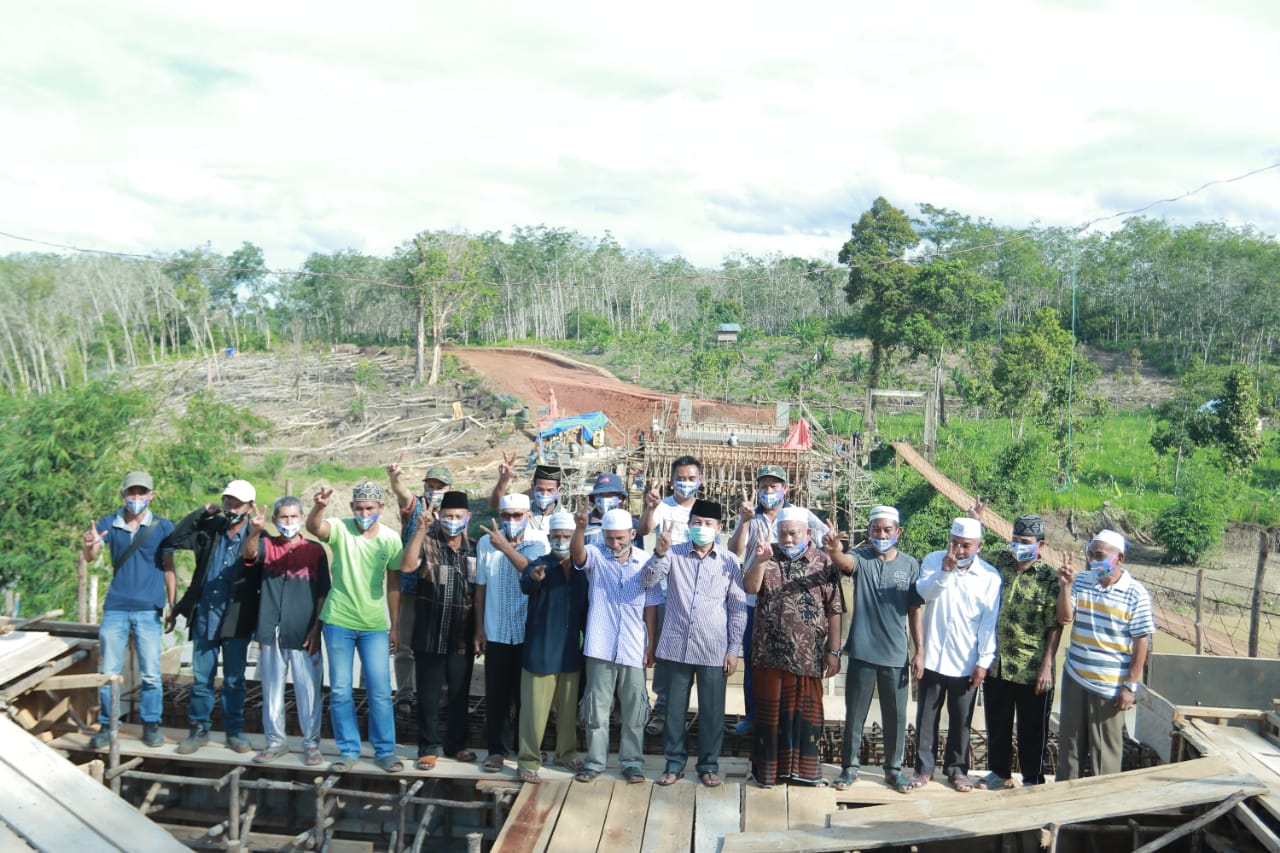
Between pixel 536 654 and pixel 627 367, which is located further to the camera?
pixel 627 367

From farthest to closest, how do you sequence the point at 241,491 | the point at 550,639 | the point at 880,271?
1. the point at 880,271
2. the point at 241,491
3. the point at 550,639

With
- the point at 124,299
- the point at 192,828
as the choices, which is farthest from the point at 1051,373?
the point at 124,299

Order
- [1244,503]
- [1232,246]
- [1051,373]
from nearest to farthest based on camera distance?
1. [1244,503]
2. [1051,373]
3. [1232,246]

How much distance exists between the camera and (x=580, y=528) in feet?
16.0

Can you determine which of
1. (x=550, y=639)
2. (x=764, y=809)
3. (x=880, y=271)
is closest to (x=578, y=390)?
(x=880, y=271)

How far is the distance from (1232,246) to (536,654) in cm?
4472

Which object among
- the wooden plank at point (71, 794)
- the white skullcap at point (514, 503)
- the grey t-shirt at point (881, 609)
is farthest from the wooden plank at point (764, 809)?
the wooden plank at point (71, 794)

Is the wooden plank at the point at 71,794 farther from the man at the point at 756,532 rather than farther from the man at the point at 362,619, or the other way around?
the man at the point at 756,532

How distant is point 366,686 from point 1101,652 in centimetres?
401

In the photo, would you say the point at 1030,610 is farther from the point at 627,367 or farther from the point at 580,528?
the point at 627,367

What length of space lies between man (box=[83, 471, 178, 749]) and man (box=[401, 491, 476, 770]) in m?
1.65

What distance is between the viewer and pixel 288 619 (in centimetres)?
536

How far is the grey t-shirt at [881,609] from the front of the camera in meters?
5.00

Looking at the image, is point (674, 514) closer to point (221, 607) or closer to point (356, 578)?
point (356, 578)
